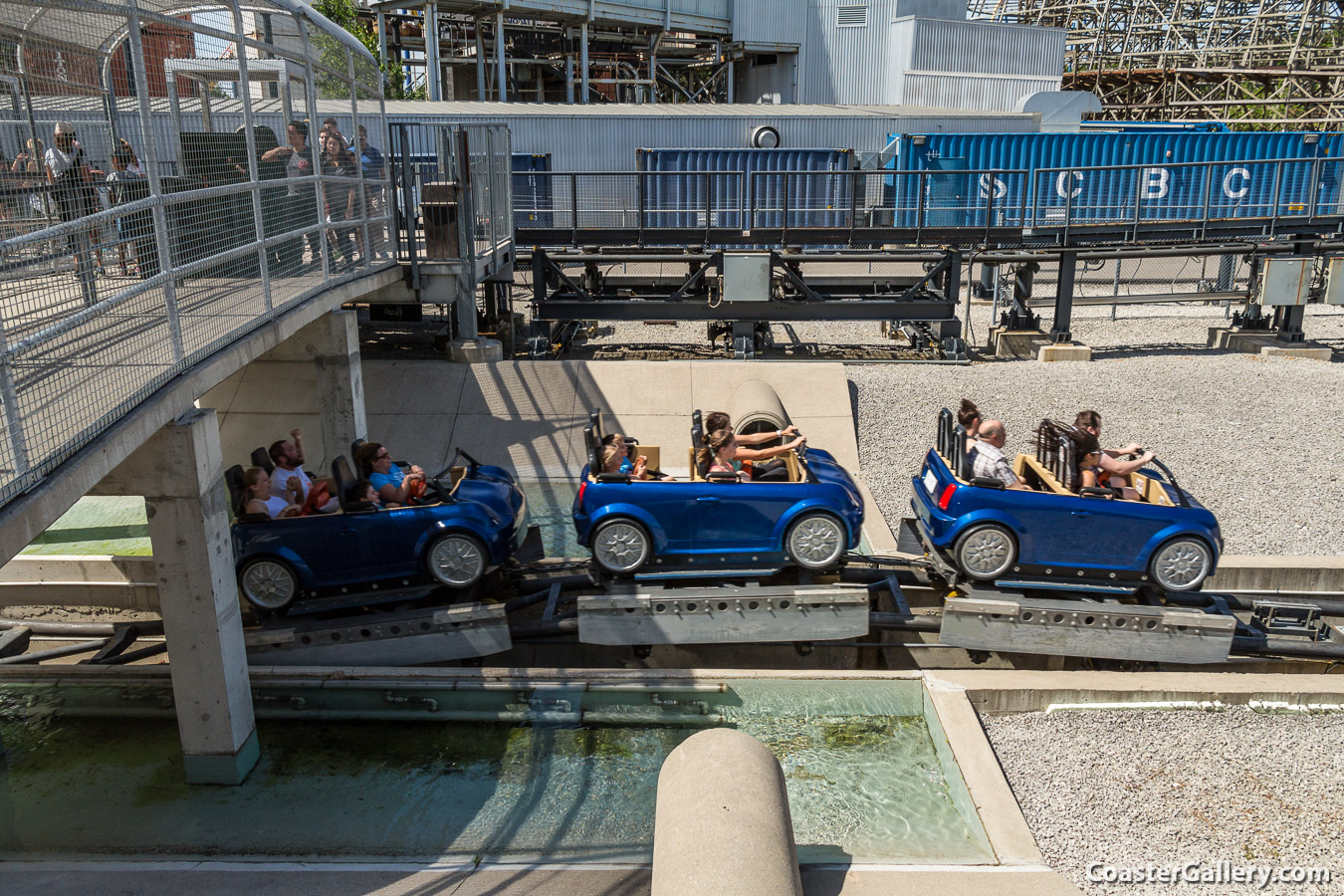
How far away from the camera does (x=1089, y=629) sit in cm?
757

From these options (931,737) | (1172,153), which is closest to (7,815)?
(931,737)

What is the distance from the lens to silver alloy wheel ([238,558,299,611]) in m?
7.67

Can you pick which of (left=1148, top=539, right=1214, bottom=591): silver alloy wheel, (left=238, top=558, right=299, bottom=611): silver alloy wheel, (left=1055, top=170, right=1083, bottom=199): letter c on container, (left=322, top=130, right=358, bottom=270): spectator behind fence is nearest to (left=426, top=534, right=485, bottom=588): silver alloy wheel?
(left=238, top=558, right=299, bottom=611): silver alloy wheel

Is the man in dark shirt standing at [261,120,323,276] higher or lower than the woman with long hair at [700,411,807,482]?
higher

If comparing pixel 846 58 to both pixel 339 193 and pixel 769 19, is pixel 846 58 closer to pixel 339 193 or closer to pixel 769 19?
pixel 769 19

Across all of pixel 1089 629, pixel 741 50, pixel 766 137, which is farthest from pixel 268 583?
pixel 741 50

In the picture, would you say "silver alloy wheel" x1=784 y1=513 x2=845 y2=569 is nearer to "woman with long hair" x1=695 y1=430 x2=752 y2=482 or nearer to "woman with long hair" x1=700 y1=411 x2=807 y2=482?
"woman with long hair" x1=700 y1=411 x2=807 y2=482

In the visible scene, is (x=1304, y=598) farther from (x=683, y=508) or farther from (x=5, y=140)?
(x=5, y=140)

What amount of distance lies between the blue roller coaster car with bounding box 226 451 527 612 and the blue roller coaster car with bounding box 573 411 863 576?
0.86m

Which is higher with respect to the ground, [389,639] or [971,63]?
[971,63]

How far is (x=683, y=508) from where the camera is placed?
7.65m

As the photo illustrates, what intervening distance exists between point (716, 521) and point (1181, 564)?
11.9 feet

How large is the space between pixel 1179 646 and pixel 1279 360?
9.78 m

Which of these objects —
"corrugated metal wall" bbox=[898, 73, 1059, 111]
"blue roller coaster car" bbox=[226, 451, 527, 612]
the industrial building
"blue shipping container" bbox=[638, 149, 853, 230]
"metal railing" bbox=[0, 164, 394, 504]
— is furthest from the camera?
the industrial building
